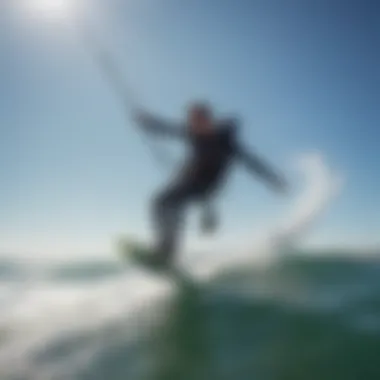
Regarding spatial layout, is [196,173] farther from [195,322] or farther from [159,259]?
[195,322]

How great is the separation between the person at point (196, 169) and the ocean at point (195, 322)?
362 mm

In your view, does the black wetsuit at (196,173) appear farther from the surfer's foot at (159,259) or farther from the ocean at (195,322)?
the ocean at (195,322)

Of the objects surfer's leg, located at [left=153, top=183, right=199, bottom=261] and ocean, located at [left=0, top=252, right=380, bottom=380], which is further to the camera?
surfer's leg, located at [left=153, top=183, right=199, bottom=261]

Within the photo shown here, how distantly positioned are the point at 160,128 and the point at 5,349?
63.9 inches

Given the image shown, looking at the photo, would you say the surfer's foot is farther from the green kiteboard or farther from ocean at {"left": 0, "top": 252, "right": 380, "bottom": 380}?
ocean at {"left": 0, "top": 252, "right": 380, "bottom": 380}

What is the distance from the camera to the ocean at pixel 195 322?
4.39m

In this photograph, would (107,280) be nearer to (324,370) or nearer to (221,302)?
(221,302)

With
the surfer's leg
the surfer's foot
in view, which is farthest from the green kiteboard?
the surfer's leg

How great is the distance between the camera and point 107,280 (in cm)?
490

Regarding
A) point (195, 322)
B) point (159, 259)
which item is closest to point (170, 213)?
point (159, 259)

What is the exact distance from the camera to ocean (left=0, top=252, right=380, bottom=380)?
439cm

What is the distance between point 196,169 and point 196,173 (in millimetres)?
24

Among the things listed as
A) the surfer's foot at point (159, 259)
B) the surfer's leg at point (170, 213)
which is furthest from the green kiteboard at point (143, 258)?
the surfer's leg at point (170, 213)

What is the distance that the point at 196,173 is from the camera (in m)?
4.55
